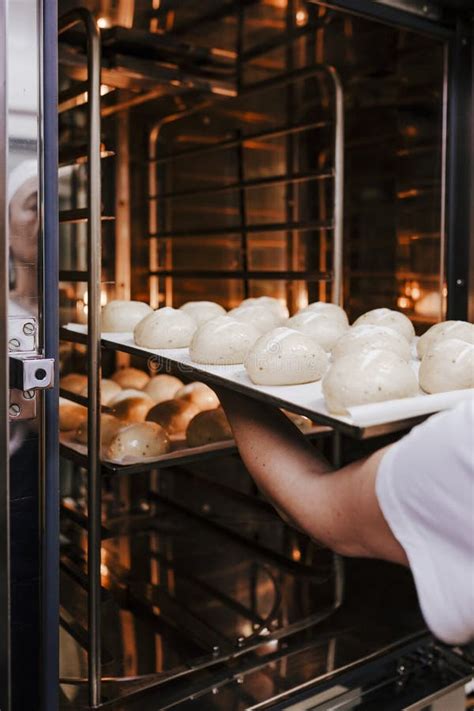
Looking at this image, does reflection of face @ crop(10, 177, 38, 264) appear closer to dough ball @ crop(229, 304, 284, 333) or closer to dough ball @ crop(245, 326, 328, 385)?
dough ball @ crop(245, 326, 328, 385)

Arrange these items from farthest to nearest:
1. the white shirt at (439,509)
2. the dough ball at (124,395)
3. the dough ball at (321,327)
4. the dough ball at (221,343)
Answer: the dough ball at (124,395)
the dough ball at (321,327)
the dough ball at (221,343)
the white shirt at (439,509)

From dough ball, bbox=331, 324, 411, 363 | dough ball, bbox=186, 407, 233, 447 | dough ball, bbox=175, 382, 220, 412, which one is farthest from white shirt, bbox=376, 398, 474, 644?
dough ball, bbox=175, 382, 220, 412

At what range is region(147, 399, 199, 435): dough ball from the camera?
1980 millimetres

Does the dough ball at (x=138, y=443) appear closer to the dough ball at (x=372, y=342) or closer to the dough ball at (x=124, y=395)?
the dough ball at (x=124, y=395)

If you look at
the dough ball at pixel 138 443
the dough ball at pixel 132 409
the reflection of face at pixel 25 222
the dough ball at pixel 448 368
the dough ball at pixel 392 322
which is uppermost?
the reflection of face at pixel 25 222

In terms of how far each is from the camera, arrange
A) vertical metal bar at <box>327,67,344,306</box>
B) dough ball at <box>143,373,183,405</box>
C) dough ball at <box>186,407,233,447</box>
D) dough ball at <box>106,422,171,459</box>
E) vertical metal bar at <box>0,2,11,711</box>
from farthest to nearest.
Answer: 1. dough ball at <box>143,373,183,405</box>
2. vertical metal bar at <box>327,67,344,306</box>
3. dough ball at <box>186,407,233,447</box>
4. dough ball at <box>106,422,171,459</box>
5. vertical metal bar at <box>0,2,11,711</box>

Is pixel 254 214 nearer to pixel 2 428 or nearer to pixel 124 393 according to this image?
pixel 124 393

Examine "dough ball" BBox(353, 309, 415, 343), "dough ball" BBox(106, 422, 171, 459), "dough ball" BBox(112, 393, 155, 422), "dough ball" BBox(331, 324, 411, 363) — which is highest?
"dough ball" BBox(353, 309, 415, 343)

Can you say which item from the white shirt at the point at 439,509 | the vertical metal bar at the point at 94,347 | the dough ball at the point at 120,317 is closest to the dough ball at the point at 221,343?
the vertical metal bar at the point at 94,347

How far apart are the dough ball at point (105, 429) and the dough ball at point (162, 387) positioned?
0.85 ft

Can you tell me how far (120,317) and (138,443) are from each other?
307mm

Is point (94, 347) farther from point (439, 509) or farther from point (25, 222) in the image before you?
point (439, 509)

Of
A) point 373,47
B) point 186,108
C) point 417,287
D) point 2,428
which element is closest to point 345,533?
point 2,428

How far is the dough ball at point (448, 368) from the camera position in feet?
3.79
